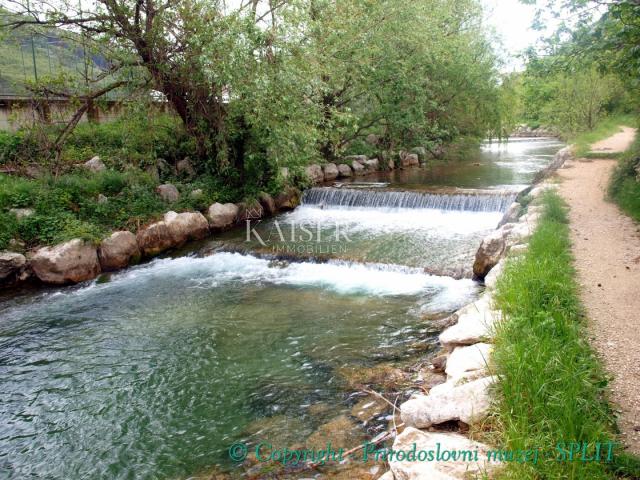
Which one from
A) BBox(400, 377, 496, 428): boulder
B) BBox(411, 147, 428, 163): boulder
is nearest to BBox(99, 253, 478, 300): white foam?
BBox(400, 377, 496, 428): boulder

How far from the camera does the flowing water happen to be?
409 cm

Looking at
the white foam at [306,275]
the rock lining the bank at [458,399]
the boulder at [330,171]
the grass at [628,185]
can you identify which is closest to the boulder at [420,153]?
the boulder at [330,171]

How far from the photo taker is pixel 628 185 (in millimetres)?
8242

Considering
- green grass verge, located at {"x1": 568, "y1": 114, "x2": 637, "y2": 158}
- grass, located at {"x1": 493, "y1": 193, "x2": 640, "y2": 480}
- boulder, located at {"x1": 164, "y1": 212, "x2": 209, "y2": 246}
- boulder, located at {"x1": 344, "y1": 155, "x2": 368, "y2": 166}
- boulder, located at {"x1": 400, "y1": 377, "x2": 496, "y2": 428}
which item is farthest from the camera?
boulder, located at {"x1": 344, "y1": 155, "x2": 368, "y2": 166}

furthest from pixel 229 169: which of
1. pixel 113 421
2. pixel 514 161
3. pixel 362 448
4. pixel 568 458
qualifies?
pixel 514 161

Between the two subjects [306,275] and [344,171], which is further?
[344,171]

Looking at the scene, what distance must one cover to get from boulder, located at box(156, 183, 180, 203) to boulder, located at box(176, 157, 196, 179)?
1116mm


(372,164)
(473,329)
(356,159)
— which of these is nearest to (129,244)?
(473,329)

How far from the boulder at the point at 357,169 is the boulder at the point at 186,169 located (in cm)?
668

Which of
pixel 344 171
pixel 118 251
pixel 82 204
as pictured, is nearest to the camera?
pixel 118 251

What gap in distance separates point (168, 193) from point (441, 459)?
372 inches

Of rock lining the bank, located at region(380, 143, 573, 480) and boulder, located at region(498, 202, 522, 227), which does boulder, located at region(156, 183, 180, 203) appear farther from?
rock lining the bank, located at region(380, 143, 573, 480)

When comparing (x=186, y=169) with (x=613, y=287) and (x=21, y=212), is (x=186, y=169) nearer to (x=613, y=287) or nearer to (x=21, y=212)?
(x=21, y=212)

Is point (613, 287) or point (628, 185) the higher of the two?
point (628, 185)
